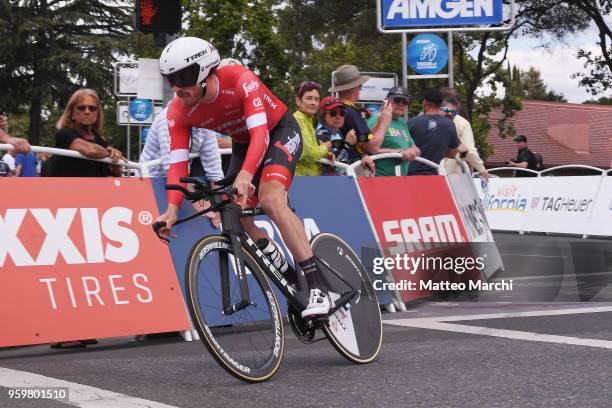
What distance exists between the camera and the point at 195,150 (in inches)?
343

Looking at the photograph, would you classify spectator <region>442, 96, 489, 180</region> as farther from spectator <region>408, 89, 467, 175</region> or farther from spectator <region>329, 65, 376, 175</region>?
spectator <region>329, 65, 376, 175</region>

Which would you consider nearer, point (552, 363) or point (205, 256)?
point (205, 256)

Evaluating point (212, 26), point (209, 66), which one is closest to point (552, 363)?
point (209, 66)

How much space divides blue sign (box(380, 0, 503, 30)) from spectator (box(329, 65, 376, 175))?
942cm

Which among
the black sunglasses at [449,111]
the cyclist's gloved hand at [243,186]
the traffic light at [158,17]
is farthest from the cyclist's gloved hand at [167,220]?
the black sunglasses at [449,111]

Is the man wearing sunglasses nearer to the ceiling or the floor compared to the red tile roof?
nearer to the ceiling

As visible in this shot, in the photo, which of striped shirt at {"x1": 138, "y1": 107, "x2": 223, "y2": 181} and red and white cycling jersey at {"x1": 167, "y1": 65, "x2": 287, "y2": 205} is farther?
striped shirt at {"x1": 138, "y1": 107, "x2": 223, "y2": 181}

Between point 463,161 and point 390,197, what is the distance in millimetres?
2644

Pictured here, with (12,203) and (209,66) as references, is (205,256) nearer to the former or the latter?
(209,66)

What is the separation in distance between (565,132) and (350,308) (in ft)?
248

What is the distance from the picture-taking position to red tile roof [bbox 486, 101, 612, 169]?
78.9 metres

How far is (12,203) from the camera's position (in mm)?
7504

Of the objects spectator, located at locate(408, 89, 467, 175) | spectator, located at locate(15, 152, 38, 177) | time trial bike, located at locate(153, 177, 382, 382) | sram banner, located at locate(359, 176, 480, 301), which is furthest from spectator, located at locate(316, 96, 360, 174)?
time trial bike, located at locate(153, 177, 382, 382)

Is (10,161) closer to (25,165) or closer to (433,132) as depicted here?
(25,165)
